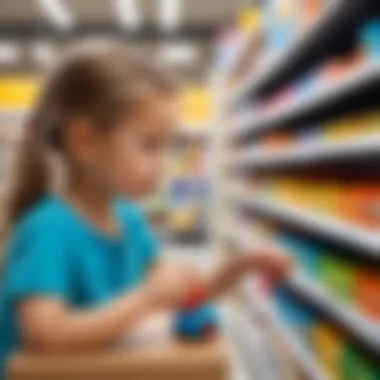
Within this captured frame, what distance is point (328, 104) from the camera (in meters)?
3.52

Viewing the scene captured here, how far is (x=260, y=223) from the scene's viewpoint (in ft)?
17.4

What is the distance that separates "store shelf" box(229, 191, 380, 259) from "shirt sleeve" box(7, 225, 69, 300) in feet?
3.63

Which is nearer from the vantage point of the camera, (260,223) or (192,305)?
(192,305)

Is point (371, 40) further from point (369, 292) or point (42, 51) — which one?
point (42, 51)

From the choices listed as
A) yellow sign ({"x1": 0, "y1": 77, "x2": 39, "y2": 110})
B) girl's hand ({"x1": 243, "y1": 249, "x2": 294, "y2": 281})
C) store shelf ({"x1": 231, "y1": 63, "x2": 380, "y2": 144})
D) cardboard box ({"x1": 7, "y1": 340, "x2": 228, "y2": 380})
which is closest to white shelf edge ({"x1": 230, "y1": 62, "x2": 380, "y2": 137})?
store shelf ({"x1": 231, "y1": 63, "x2": 380, "y2": 144})

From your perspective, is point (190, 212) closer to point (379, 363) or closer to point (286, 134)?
point (286, 134)

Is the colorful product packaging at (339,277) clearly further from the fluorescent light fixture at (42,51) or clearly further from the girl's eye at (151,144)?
the fluorescent light fixture at (42,51)

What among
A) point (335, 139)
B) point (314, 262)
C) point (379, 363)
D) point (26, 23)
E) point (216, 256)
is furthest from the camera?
point (26, 23)

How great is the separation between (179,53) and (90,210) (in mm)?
14267

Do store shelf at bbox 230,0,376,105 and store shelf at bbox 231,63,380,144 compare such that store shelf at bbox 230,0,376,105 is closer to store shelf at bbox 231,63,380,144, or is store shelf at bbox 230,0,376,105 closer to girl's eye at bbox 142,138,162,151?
store shelf at bbox 231,63,380,144

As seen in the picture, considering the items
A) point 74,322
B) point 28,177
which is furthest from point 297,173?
point 74,322

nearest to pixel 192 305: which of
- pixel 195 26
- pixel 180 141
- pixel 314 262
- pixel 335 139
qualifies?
pixel 335 139

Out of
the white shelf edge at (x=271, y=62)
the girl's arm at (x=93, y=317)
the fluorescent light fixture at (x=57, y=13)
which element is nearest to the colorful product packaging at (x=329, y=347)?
the white shelf edge at (x=271, y=62)

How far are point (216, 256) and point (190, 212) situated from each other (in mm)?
2529
